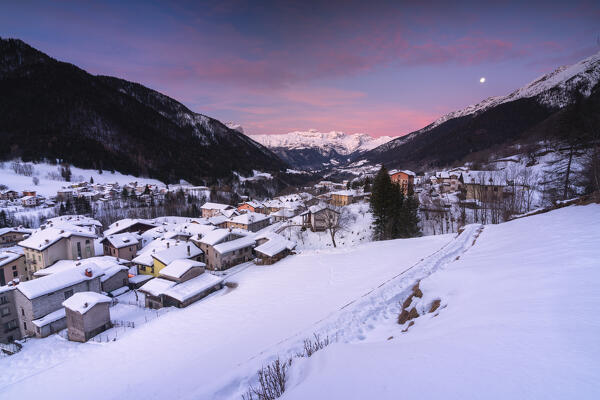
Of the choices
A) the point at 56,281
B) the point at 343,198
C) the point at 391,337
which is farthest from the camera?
the point at 343,198

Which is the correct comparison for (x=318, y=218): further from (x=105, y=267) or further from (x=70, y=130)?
(x=70, y=130)

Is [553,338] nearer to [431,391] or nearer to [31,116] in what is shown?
[431,391]

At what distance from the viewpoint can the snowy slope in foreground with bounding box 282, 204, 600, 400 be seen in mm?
3426

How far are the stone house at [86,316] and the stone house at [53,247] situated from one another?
20.0 m

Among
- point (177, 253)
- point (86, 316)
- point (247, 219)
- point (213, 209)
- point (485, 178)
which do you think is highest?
point (485, 178)

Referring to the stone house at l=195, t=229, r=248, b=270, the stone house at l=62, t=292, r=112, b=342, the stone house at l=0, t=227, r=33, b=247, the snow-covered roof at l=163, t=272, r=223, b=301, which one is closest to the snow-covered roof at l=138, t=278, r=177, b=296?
the snow-covered roof at l=163, t=272, r=223, b=301

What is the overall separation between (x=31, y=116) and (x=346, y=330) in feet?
780

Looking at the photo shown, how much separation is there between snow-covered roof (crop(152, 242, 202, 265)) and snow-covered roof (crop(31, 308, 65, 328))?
34.7 feet

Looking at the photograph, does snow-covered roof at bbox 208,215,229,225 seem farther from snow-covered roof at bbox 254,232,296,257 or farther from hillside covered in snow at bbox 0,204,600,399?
hillside covered in snow at bbox 0,204,600,399

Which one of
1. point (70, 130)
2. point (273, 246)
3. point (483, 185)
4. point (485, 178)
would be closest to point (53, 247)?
point (273, 246)

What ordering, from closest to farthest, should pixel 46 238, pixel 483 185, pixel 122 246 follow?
pixel 46 238
pixel 122 246
pixel 483 185

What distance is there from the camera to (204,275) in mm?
29859

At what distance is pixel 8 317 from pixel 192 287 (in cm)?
1813

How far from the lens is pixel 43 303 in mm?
24688
